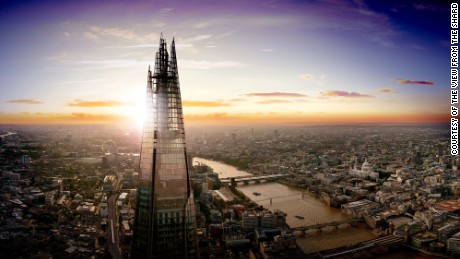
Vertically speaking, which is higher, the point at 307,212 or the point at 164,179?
the point at 164,179

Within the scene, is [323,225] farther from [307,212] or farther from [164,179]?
[164,179]

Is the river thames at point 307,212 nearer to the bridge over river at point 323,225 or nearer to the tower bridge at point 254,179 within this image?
the bridge over river at point 323,225

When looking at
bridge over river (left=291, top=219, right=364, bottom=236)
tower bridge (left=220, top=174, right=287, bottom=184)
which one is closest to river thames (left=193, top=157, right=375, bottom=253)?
bridge over river (left=291, top=219, right=364, bottom=236)

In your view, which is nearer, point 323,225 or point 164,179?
point 164,179

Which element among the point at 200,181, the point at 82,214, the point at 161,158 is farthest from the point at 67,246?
the point at 200,181

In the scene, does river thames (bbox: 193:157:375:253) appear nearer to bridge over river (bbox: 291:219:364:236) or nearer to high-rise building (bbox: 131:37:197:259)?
bridge over river (bbox: 291:219:364:236)

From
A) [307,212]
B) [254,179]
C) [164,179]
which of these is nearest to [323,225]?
[307,212]
